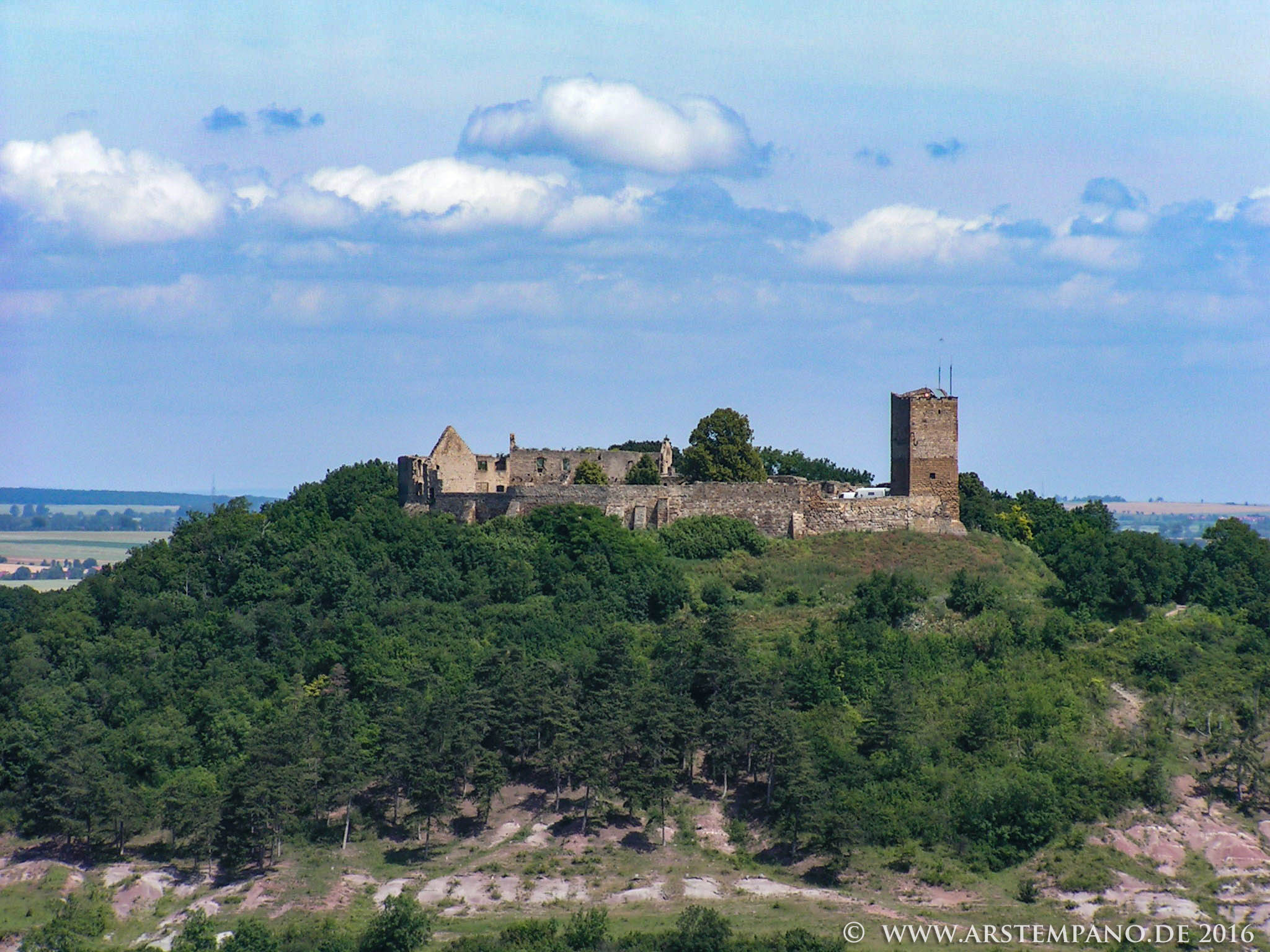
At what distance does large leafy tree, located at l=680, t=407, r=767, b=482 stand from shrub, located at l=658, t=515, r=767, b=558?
205 inches

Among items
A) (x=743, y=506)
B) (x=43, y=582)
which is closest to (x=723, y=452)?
(x=743, y=506)

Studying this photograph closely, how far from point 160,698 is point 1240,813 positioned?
3594 centimetres

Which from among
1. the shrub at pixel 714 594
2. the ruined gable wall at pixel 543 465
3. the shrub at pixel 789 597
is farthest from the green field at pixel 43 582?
the shrub at pixel 789 597

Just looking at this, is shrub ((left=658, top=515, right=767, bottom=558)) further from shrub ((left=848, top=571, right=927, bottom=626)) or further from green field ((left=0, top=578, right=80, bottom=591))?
green field ((left=0, top=578, right=80, bottom=591))

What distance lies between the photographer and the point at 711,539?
71.6m

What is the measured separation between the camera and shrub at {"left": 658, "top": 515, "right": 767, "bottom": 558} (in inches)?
2813

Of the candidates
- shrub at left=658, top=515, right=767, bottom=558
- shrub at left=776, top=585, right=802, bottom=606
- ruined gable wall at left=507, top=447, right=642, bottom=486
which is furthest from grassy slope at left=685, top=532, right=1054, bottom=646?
ruined gable wall at left=507, top=447, right=642, bottom=486

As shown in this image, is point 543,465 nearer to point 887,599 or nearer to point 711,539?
point 711,539

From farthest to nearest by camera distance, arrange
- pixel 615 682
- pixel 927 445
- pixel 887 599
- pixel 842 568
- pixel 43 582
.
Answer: pixel 43 582 → pixel 927 445 → pixel 842 568 → pixel 887 599 → pixel 615 682

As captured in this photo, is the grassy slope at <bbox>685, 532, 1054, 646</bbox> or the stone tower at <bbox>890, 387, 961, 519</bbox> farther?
the stone tower at <bbox>890, 387, 961, 519</bbox>

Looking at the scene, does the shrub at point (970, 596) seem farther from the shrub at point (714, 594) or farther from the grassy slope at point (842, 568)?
the shrub at point (714, 594)

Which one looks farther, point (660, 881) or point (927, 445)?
point (927, 445)

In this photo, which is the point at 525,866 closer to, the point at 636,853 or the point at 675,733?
the point at 636,853

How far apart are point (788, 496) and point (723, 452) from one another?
5.85 meters
